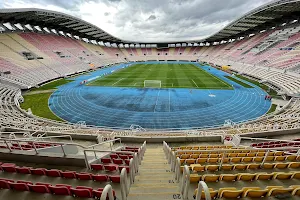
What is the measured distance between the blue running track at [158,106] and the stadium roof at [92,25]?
26.1 meters

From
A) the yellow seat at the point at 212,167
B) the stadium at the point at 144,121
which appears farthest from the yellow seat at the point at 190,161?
the yellow seat at the point at 212,167

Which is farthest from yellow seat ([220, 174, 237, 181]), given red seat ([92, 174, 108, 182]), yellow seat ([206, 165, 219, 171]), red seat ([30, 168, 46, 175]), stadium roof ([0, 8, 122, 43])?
stadium roof ([0, 8, 122, 43])

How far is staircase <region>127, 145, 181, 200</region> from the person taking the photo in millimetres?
4703

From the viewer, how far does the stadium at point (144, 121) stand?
16.5 feet

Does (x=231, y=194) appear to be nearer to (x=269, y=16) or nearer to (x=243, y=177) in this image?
(x=243, y=177)

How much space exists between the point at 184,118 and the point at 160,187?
16473 mm

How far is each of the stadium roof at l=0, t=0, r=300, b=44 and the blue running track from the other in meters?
26.1

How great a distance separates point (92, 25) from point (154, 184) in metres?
72.3

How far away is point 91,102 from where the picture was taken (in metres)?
26.7

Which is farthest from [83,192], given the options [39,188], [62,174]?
[62,174]

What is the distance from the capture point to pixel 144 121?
20641mm

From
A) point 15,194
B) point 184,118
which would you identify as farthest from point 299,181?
point 184,118

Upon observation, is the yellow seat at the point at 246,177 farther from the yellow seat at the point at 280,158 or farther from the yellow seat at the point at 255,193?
the yellow seat at the point at 280,158

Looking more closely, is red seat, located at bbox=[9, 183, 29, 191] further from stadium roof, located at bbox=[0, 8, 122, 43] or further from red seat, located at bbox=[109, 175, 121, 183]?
stadium roof, located at bbox=[0, 8, 122, 43]
